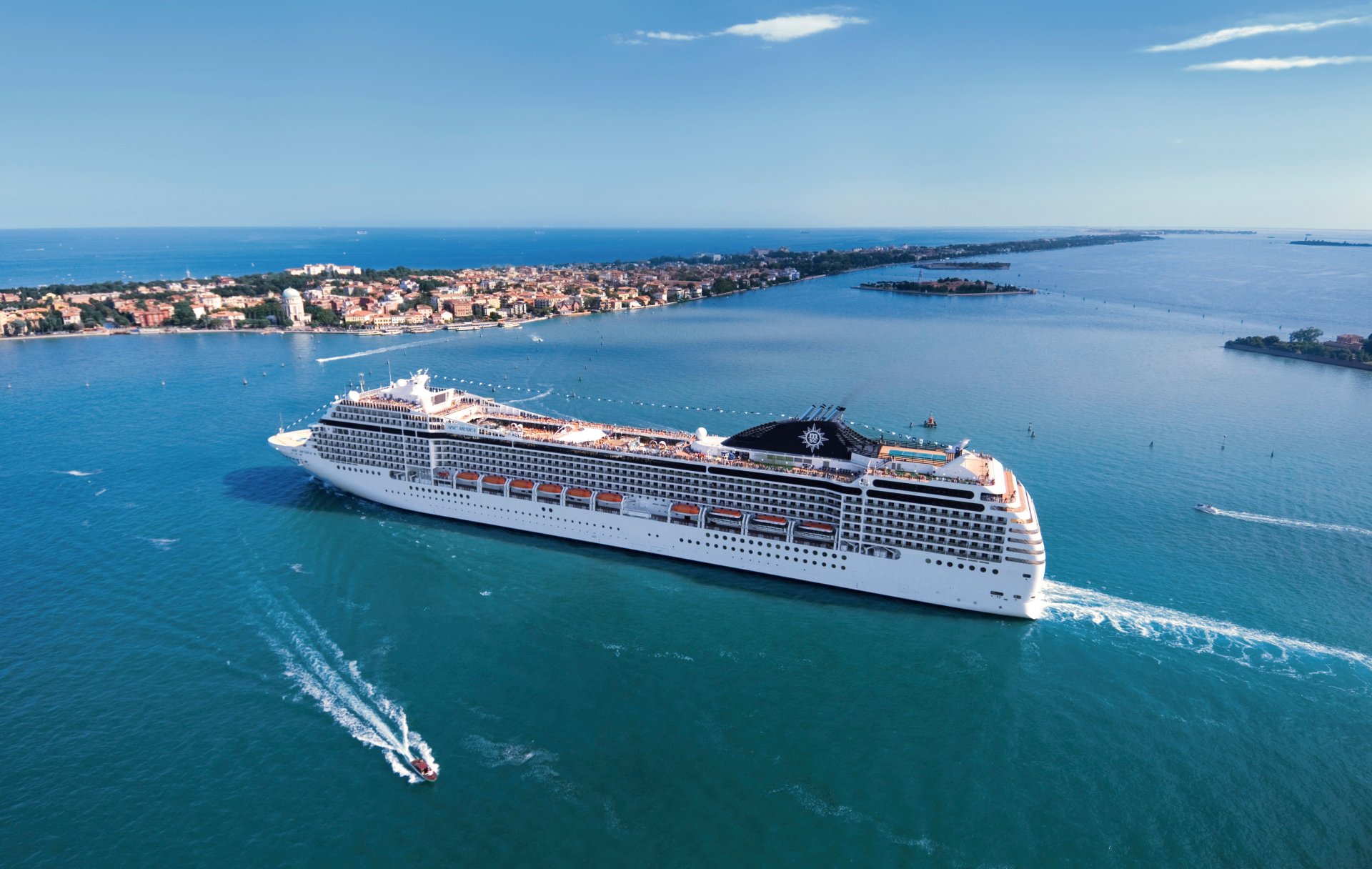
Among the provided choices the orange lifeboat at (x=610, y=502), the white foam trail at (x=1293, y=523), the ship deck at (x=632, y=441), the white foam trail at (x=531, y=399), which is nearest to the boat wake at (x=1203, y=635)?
the ship deck at (x=632, y=441)

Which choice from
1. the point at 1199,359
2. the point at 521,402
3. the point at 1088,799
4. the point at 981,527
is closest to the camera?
the point at 1088,799

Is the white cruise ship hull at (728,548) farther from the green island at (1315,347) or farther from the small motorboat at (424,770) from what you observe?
the green island at (1315,347)

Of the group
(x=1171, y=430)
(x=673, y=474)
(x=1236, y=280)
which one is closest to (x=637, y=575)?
(x=673, y=474)

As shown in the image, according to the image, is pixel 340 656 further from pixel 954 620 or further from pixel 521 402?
pixel 521 402

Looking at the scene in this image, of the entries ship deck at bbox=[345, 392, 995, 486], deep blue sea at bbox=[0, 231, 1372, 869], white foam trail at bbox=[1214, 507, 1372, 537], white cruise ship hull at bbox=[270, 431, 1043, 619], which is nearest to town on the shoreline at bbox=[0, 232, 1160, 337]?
deep blue sea at bbox=[0, 231, 1372, 869]

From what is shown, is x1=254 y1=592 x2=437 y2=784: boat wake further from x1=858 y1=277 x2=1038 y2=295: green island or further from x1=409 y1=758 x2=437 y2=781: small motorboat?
x1=858 y1=277 x2=1038 y2=295: green island

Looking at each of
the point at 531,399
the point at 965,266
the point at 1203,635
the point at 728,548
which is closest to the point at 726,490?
the point at 728,548
